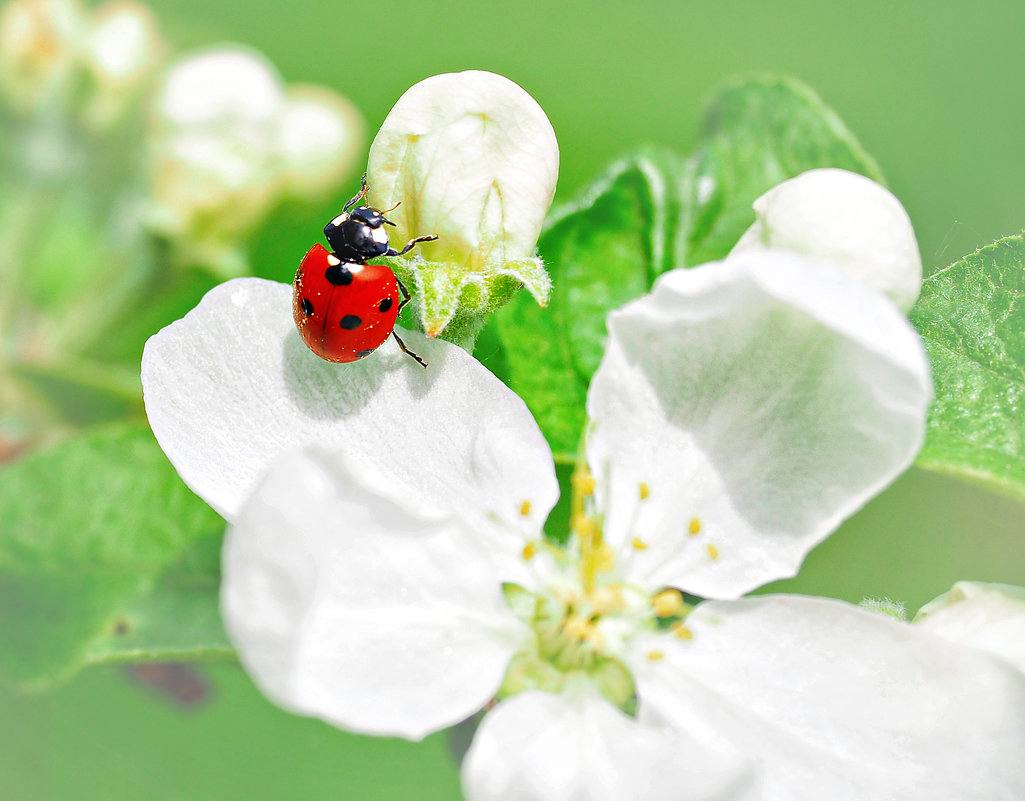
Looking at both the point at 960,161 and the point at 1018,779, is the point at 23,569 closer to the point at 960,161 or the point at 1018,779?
the point at 1018,779

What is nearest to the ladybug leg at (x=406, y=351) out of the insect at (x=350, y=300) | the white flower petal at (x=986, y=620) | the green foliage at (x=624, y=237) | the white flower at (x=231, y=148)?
the insect at (x=350, y=300)

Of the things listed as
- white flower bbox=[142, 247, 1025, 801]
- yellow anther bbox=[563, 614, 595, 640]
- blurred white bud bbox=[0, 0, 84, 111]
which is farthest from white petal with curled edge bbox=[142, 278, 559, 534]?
blurred white bud bbox=[0, 0, 84, 111]

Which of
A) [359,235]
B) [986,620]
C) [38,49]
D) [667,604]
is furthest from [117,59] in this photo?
[986,620]

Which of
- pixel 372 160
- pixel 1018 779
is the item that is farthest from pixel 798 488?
pixel 372 160

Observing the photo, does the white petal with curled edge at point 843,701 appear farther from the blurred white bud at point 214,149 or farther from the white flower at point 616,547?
the blurred white bud at point 214,149

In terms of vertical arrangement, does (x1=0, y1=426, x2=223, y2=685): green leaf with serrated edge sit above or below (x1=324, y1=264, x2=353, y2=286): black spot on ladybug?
below

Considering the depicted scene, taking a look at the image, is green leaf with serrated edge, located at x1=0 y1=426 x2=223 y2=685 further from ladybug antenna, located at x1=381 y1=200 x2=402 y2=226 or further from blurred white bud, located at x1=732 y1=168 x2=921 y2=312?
blurred white bud, located at x1=732 y1=168 x2=921 y2=312

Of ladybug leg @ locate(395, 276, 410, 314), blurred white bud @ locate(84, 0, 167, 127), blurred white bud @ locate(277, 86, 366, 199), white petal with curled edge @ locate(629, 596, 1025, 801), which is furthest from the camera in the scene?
blurred white bud @ locate(277, 86, 366, 199)

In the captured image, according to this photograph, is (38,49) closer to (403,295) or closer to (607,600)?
(403,295)

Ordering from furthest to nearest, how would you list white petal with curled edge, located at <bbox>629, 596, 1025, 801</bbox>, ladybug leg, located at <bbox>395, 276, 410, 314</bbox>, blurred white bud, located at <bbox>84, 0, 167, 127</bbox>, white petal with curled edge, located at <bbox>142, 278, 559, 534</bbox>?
1. blurred white bud, located at <bbox>84, 0, 167, 127</bbox>
2. ladybug leg, located at <bbox>395, 276, 410, 314</bbox>
3. white petal with curled edge, located at <bbox>142, 278, 559, 534</bbox>
4. white petal with curled edge, located at <bbox>629, 596, 1025, 801</bbox>
